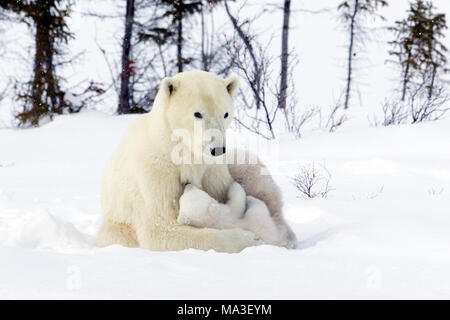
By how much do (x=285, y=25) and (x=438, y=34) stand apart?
9.44 meters

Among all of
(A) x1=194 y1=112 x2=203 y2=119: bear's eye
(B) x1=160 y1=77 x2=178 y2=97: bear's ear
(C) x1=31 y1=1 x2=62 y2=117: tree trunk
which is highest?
(C) x1=31 y1=1 x2=62 y2=117: tree trunk

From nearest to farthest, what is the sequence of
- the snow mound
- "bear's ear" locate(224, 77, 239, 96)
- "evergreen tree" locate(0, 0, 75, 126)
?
1. "bear's ear" locate(224, 77, 239, 96)
2. the snow mound
3. "evergreen tree" locate(0, 0, 75, 126)

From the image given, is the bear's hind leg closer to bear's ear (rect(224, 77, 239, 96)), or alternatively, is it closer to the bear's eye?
the bear's eye

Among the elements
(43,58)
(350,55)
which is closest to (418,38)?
(350,55)

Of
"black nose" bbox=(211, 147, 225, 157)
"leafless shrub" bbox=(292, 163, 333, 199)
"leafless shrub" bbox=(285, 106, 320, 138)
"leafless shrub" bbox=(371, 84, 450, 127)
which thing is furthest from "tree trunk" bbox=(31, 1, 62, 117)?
"black nose" bbox=(211, 147, 225, 157)

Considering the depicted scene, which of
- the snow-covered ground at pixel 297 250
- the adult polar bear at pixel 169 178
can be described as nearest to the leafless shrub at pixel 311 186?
the snow-covered ground at pixel 297 250

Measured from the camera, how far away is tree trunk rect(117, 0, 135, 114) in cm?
1406

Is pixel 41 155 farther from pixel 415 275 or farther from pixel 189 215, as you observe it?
pixel 415 275

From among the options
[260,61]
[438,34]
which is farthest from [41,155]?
[438,34]

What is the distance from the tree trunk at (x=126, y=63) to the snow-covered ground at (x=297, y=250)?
6.92 meters

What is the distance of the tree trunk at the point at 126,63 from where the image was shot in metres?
14.1

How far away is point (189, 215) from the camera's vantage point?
2.72 meters

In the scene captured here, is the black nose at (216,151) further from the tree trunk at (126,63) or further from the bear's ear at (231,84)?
the tree trunk at (126,63)

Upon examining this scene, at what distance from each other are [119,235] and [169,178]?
1.80 feet
